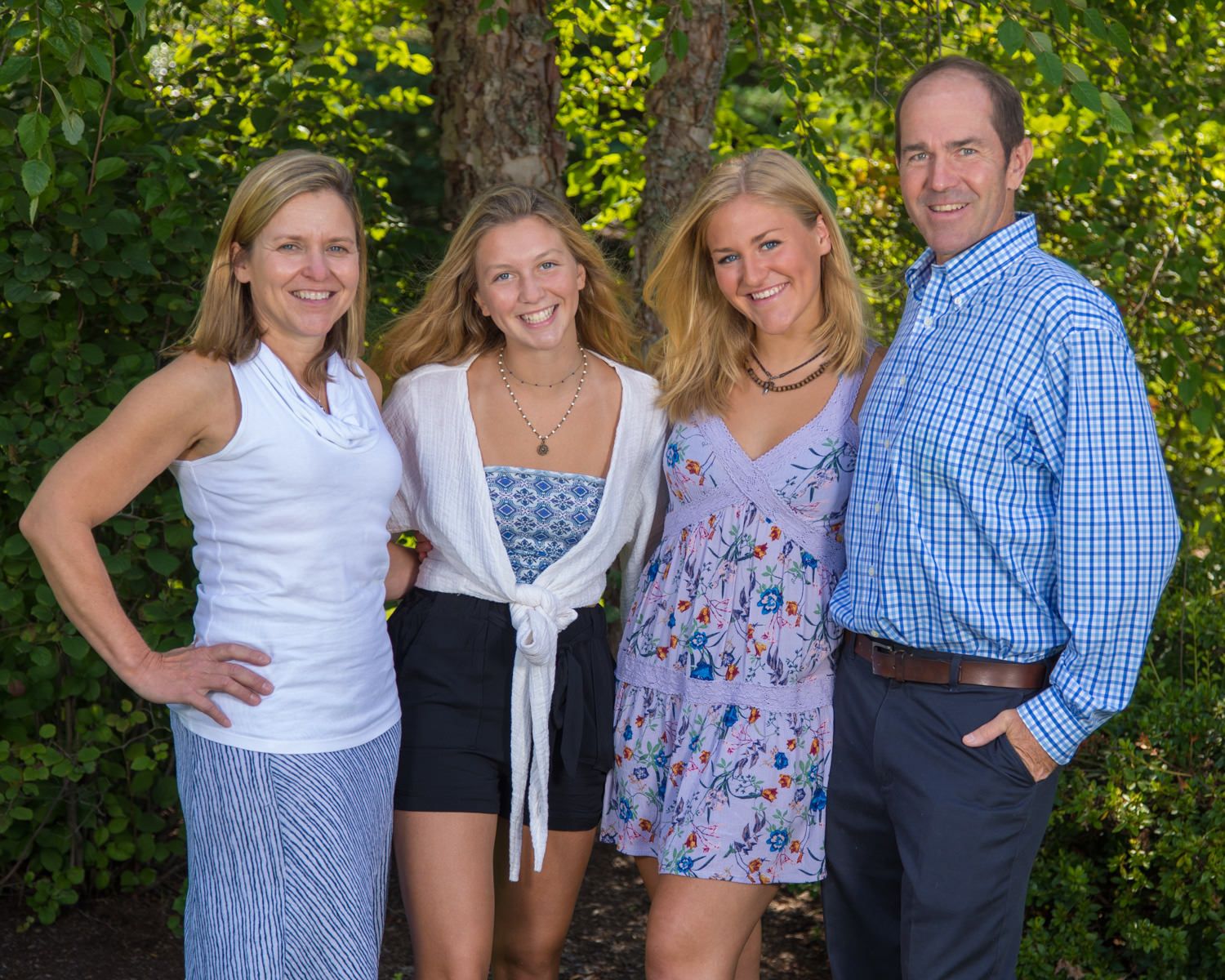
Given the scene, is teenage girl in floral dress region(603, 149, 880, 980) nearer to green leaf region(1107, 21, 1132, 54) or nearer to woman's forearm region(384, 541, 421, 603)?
woman's forearm region(384, 541, 421, 603)

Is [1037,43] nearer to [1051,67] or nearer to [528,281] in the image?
[1051,67]

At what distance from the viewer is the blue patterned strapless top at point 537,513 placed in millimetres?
2955

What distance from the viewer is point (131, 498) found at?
2.39 meters

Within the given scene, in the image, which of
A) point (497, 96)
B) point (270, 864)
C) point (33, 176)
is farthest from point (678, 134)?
point (270, 864)

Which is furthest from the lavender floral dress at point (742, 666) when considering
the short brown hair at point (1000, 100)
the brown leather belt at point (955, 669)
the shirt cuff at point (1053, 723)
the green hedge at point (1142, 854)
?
the green hedge at point (1142, 854)

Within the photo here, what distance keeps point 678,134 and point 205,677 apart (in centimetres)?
274

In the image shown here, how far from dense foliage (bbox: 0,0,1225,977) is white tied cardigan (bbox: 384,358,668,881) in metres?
0.89

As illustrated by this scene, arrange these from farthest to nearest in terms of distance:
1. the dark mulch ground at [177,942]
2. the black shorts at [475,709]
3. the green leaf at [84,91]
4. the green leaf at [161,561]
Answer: the dark mulch ground at [177,942] → the green leaf at [161,561] → the black shorts at [475,709] → the green leaf at [84,91]

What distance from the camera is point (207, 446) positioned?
2.41 meters

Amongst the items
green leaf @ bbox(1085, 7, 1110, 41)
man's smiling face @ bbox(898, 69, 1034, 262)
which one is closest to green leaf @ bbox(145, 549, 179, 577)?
man's smiling face @ bbox(898, 69, 1034, 262)

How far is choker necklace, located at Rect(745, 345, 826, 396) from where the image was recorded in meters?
2.97

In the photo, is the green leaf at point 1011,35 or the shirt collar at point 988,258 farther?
the green leaf at point 1011,35

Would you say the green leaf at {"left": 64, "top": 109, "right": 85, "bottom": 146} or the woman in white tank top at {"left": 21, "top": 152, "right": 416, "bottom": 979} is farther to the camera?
the green leaf at {"left": 64, "top": 109, "right": 85, "bottom": 146}

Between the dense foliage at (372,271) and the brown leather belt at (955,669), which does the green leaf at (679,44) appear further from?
the brown leather belt at (955,669)
